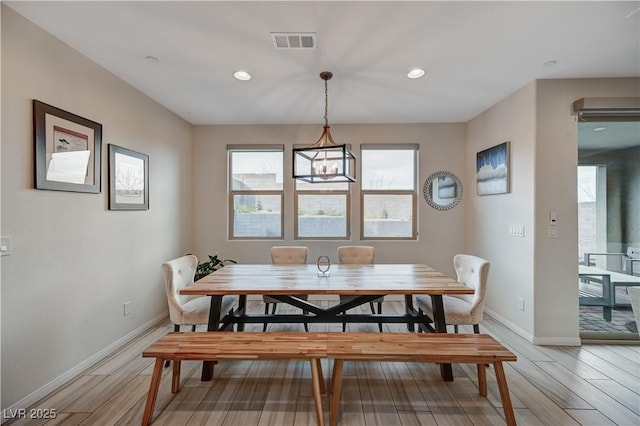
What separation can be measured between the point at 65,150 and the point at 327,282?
237 cm

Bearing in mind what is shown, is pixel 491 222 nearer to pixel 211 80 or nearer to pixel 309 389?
pixel 309 389

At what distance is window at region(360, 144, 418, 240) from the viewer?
4.26 meters

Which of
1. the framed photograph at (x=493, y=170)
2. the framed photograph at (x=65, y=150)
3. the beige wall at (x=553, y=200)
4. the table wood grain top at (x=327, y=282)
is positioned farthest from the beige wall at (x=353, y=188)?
the framed photograph at (x=65, y=150)

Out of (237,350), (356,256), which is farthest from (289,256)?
(237,350)

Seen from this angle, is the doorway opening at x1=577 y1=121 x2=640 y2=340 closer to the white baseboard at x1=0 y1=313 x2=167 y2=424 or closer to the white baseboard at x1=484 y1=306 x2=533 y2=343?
the white baseboard at x1=484 y1=306 x2=533 y2=343

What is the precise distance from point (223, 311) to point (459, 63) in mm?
3181

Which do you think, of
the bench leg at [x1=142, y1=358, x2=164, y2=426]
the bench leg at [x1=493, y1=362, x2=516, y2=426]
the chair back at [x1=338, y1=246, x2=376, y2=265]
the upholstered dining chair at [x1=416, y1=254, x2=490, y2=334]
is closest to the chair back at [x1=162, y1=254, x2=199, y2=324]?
the bench leg at [x1=142, y1=358, x2=164, y2=426]

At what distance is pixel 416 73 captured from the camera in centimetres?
266

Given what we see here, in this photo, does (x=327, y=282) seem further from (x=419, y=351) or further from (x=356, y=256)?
(x=356, y=256)

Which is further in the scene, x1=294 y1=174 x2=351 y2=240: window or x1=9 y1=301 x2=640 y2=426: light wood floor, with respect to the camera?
x1=294 y1=174 x2=351 y2=240: window

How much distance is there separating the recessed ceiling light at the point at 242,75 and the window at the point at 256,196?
1591mm

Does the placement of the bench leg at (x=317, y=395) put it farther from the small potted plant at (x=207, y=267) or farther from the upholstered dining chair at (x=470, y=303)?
A: the small potted plant at (x=207, y=267)

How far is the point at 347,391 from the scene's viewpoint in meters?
2.06

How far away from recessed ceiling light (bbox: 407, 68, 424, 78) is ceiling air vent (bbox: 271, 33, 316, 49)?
1036mm
